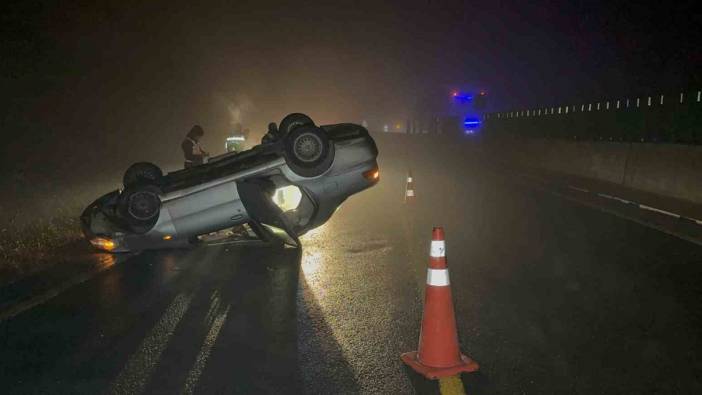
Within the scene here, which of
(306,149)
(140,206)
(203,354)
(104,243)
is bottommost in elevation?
(203,354)

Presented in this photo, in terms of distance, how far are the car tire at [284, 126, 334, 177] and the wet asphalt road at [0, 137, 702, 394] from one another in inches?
49.9

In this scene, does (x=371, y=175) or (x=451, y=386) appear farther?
(x=371, y=175)

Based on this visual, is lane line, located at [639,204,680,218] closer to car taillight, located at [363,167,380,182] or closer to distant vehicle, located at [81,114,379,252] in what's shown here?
car taillight, located at [363,167,380,182]

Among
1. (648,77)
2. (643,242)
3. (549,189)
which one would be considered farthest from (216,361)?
(648,77)

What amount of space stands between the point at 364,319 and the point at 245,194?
116 inches

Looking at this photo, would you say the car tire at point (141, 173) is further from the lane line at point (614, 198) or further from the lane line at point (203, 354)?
the lane line at point (614, 198)

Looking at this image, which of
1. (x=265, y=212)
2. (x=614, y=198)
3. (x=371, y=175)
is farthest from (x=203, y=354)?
(x=614, y=198)

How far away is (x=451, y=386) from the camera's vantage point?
171 inches

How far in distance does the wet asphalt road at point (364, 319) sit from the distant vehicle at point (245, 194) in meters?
0.47

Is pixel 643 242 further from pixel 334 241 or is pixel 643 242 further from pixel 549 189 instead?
pixel 549 189

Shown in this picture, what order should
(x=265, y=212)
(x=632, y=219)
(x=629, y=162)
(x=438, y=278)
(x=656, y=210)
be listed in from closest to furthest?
1. (x=438, y=278)
2. (x=265, y=212)
3. (x=632, y=219)
4. (x=656, y=210)
5. (x=629, y=162)

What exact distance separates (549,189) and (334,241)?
9023 mm

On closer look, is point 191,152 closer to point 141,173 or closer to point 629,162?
point 141,173

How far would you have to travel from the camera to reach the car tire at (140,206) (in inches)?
323
